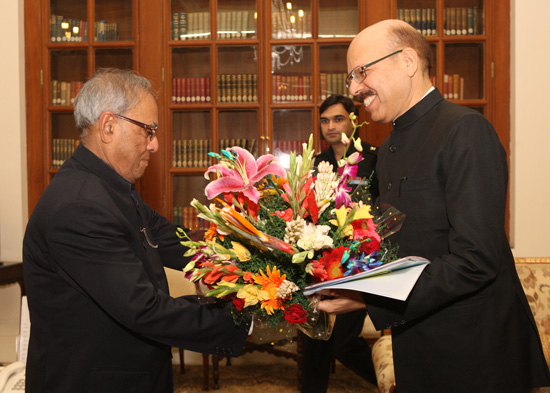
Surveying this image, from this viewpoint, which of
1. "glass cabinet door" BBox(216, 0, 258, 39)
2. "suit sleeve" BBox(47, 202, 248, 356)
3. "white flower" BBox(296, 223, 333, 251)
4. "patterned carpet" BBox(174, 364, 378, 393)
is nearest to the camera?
"white flower" BBox(296, 223, 333, 251)

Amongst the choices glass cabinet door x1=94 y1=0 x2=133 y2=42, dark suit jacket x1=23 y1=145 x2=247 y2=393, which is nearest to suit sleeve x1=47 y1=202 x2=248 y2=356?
dark suit jacket x1=23 y1=145 x2=247 y2=393

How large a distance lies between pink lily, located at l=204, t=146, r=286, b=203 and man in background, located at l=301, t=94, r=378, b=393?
136 cm

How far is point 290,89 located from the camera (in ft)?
14.1

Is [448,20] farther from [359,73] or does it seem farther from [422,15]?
[359,73]

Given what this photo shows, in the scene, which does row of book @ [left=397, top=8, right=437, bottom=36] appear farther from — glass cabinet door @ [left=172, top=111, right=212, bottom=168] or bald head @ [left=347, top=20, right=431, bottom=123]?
bald head @ [left=347, top=20, right=431, bottom=123]

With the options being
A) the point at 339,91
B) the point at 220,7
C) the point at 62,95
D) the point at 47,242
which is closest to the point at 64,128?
the point at 62,95

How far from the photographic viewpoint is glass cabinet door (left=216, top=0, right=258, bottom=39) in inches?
168

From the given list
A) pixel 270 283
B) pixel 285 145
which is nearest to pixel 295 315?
pixel 270 283

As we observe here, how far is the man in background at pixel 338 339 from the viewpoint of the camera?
123 inches

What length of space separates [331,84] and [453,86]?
98 cm

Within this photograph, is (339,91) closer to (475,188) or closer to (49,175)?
(49,175)

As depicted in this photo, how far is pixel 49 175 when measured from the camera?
14.4 feet

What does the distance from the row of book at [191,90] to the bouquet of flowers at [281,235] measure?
319cm

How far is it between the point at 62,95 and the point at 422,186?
149 inches
